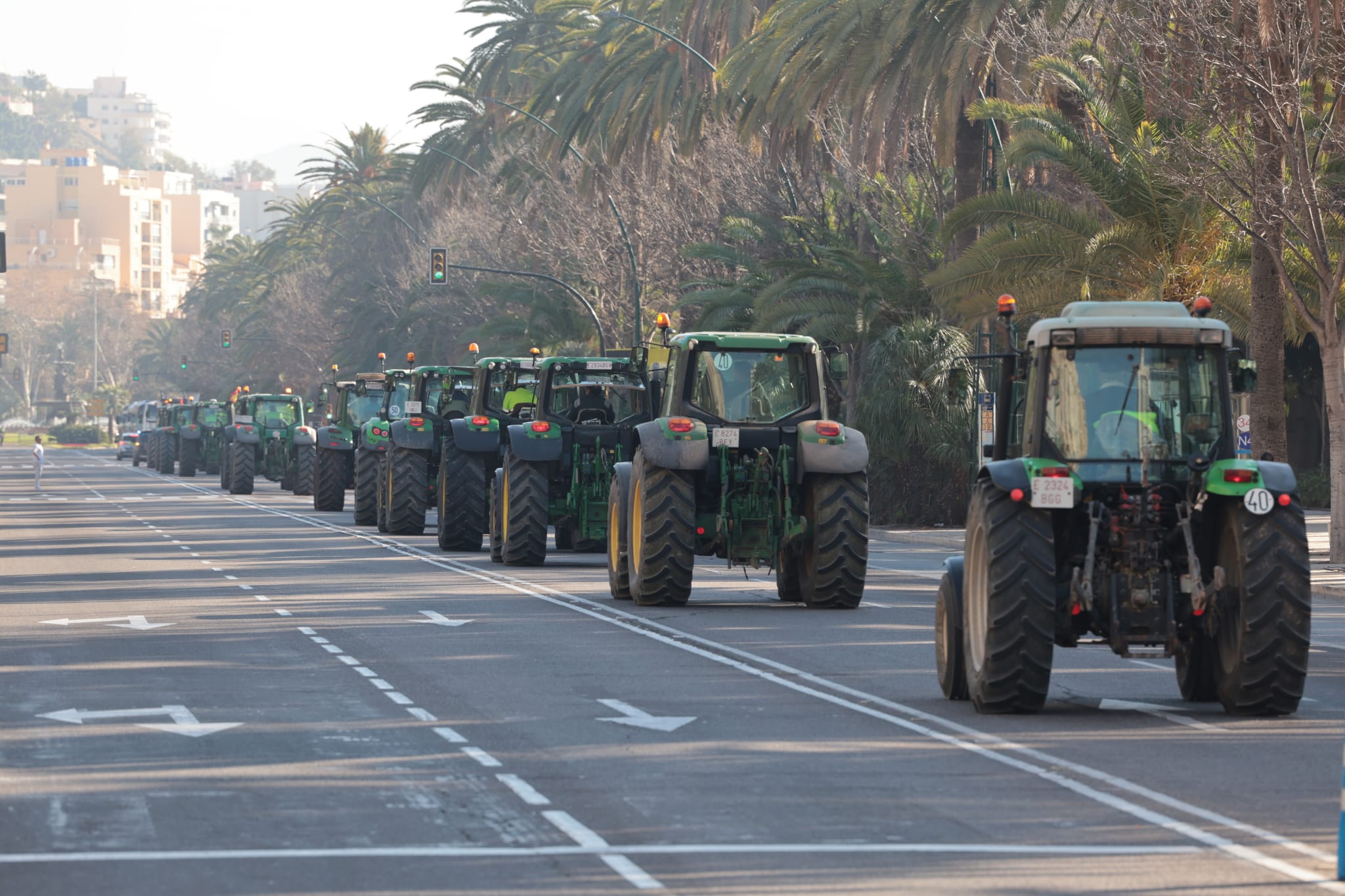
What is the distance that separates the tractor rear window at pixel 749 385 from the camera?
22531mm

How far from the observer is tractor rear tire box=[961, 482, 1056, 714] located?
43.7ft

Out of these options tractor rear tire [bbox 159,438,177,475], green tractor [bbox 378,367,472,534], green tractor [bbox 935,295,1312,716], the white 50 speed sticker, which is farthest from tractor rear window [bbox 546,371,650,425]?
tractor rear tire [bbox 159,438,177,475]

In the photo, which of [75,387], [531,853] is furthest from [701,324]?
[75,387]

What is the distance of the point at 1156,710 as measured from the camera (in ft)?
46.0

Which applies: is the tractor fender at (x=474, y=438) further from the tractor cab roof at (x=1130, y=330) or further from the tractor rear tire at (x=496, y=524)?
the tractor cab roof at (x=1130, y=330)

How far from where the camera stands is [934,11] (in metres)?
35.9

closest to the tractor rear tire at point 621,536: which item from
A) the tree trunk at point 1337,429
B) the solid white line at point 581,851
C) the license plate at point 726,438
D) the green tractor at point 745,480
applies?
the green tractor at point 745,480

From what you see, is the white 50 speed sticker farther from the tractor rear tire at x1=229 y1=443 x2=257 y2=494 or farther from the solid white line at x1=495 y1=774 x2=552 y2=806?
the tractor rear tire at x1=229 y1=443 x2=257 y2=494

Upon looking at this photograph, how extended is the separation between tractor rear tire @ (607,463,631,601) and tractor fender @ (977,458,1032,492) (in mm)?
9014

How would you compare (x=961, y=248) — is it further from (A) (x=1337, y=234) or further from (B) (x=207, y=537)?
(B) (x=207, y=537)

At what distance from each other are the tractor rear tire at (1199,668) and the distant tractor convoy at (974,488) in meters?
0.02

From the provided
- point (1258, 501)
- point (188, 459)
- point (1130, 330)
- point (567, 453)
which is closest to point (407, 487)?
point (567, 453)

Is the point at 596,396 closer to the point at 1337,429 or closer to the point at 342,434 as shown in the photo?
the point at 1337,429

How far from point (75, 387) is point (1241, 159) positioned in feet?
548
